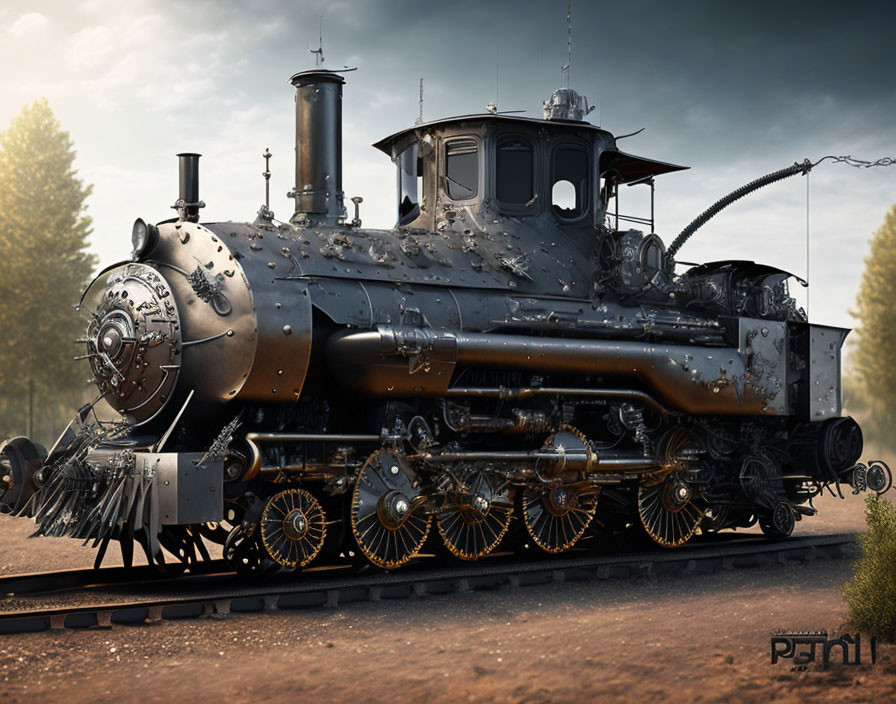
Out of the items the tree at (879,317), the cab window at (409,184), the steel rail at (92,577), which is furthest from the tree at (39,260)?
the tree at (879,317)

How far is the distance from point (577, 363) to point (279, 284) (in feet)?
12.4

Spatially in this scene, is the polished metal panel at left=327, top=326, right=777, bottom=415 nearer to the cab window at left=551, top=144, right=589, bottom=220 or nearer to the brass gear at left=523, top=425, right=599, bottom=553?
the brass gear at left=523, top=425, right=599, bottom=553

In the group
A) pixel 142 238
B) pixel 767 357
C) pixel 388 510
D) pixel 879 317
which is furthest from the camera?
pixel 879 317

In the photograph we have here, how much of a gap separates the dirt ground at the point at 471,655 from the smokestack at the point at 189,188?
15.0ft

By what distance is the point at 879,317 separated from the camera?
36.7m

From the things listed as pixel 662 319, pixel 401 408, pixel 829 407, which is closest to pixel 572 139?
pixel 662 319

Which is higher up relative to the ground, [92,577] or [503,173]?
[503,173]

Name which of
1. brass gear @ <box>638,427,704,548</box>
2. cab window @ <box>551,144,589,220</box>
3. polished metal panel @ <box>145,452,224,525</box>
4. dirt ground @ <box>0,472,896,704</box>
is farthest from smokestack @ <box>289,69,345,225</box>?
brass gear @ <box>638,427,704,548</box>

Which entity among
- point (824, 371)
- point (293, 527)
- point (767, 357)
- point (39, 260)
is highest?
point (39, 260)

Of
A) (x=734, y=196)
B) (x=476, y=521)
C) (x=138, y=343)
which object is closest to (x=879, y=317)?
(x=734, y=196)

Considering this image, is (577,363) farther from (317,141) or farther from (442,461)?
(317,141)

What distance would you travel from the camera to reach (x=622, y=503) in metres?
13.9

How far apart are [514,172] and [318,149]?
258 centimetres

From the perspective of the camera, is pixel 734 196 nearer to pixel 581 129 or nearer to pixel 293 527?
pixel 581 129
